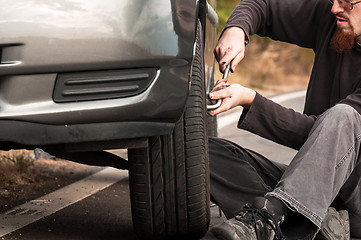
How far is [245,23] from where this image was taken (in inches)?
129

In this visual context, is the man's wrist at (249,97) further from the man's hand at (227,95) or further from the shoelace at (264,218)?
the shoelace at (264,218)

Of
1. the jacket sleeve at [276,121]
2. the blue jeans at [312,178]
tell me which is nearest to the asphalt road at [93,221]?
the blue jeans at [312,178]

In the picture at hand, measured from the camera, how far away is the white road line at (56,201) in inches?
125

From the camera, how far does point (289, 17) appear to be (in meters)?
3.46

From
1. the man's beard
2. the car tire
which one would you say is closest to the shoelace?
the car tire

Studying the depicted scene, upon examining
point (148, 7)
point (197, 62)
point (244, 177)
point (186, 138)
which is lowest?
point (244, 177)

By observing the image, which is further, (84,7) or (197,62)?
(197,62)

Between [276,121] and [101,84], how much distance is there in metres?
0.94

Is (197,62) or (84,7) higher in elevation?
(84,7)

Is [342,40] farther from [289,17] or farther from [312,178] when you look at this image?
[312,178]

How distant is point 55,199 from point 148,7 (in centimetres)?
156

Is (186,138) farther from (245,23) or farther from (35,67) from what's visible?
(245,23)

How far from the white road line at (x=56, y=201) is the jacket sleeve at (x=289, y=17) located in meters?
1.20

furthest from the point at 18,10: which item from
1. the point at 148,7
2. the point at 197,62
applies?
the point at 197,62
